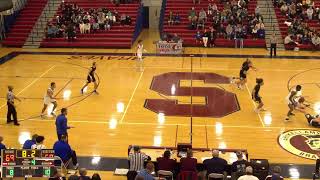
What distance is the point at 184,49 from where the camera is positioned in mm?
32094

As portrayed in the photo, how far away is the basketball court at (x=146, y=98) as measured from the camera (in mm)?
15922

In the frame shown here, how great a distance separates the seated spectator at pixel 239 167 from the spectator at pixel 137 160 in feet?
7.72

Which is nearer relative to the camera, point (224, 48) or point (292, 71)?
point (292, 71)

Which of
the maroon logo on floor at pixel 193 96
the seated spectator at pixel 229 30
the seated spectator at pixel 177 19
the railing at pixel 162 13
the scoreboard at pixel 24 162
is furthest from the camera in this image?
the railing at pixel 162 13

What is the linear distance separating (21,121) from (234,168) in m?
9.44

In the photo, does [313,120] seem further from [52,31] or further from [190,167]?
[52,31]

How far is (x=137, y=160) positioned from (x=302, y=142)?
6539mm

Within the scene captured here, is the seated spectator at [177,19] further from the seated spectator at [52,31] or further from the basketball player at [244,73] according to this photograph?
the basketball player at [244,73]

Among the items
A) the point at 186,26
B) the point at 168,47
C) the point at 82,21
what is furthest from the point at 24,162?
the point at 186,26

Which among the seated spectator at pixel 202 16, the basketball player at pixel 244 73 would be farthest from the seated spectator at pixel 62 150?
the seated spectator at pixel 202 16

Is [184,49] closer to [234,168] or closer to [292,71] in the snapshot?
[292,71]

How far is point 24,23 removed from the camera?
35.7 meters

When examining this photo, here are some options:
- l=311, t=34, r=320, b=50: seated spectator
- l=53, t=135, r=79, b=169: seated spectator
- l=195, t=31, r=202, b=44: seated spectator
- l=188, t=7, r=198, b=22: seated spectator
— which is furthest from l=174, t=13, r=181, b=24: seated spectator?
l=53, t=135, r=79, b=169: seated spectator

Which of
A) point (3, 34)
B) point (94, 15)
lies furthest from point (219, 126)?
point (3, 34)
